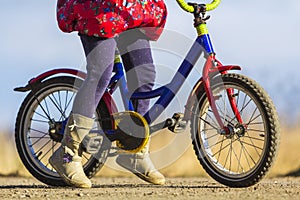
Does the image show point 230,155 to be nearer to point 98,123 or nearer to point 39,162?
point 98,123

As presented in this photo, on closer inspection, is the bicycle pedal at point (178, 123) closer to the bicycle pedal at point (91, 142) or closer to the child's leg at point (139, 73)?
the child's leg at point (139, 73)

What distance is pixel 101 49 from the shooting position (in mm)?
6016

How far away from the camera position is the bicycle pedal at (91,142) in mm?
6219

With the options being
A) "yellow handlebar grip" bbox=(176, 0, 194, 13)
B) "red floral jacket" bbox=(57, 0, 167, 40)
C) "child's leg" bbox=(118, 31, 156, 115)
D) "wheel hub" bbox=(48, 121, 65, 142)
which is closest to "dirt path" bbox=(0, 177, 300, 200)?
"wheel hub" bbox=(48, 121, 65, 142)

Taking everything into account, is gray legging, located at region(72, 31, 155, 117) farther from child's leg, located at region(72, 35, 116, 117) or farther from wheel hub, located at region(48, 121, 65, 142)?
wheel hub, located at region(48, 121, 65, 142)

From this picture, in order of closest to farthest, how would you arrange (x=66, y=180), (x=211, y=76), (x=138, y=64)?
(x=211, y=76) < (x=66, y=180) < (x=138, y=64)

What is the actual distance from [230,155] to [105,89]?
3.27 ft

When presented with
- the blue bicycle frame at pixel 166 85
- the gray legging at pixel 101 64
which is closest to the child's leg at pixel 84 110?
the gray legging at pixel 101 64

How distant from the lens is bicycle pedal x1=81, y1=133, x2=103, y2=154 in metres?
6.22

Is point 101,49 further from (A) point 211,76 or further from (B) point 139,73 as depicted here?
(A) point 211,76

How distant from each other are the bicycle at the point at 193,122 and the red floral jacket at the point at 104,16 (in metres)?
0.33

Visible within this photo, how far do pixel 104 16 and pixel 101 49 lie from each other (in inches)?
9.1

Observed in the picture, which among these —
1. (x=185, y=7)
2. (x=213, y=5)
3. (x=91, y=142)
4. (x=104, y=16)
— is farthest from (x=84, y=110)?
(x=213, y=5)

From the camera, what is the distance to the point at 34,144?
661 centimetres
